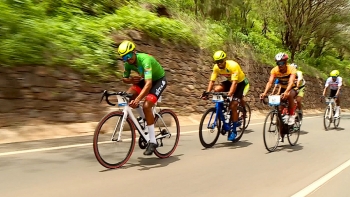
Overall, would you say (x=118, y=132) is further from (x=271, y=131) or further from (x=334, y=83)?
(x=334, y=83)

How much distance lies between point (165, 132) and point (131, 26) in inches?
253

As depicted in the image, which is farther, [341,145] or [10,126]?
[341,145]

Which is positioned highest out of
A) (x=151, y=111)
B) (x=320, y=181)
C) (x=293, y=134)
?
(x=151, y=111)

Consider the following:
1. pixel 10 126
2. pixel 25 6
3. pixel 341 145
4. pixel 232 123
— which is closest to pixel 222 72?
pixel 232 123

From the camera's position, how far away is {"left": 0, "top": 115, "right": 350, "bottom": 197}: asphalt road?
14.9ft

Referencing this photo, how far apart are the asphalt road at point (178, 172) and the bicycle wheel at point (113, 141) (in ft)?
0.54

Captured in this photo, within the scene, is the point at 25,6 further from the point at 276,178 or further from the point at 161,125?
the point at 276,178

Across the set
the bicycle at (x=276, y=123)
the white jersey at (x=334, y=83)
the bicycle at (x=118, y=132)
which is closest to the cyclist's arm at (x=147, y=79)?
the bicycle at (x=118, y=132)

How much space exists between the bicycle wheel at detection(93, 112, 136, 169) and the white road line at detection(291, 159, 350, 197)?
255 centimetres

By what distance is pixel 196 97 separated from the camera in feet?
46.5

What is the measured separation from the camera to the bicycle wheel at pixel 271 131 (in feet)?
25.0

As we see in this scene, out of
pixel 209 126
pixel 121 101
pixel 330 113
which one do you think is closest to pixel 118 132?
pixel 121 101

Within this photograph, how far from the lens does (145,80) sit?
218 inches

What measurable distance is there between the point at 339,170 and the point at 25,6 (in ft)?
25.9
